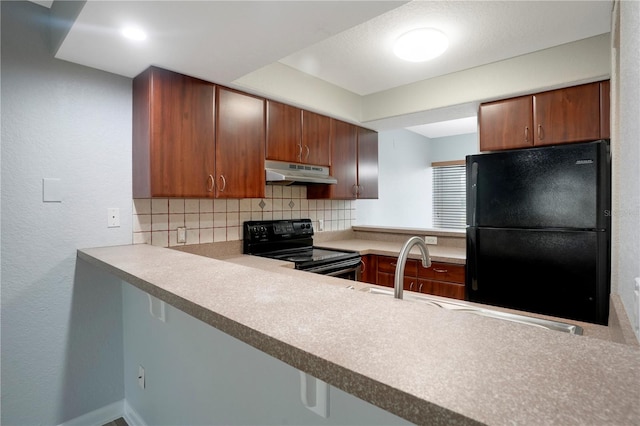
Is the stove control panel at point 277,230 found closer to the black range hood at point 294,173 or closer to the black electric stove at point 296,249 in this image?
the black electric stove at point 296,249

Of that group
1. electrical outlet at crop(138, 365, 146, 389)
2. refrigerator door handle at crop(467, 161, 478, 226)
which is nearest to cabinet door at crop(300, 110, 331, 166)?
refrigerator door handle at crop(467, 161, 478, 226)

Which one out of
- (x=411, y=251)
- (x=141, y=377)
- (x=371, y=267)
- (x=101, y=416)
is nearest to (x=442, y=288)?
(x=411, y=251)

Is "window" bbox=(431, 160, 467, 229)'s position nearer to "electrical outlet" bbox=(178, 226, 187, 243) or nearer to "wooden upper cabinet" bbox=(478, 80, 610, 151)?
"wooden upper cabinet" bbox=(478, 80, 610, 151)

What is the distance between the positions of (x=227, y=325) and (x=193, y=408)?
999 millimetres

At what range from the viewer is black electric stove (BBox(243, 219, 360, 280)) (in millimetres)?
2512

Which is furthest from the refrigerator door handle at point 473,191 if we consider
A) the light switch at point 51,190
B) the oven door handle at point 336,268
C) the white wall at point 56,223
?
the light switch at point 51,190

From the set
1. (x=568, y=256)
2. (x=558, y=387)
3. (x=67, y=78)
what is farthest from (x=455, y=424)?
(x=67, y=78)

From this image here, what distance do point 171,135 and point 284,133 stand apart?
3.07ft

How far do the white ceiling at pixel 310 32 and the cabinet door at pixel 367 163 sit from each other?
85 centimetres

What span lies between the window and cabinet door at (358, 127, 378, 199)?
2.40 meters

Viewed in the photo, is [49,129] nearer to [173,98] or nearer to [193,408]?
[173,98]

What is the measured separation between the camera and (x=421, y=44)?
2.09 metres

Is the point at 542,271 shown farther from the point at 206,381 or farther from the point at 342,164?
the point at 206,381

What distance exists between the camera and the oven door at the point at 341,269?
2.45 meters
